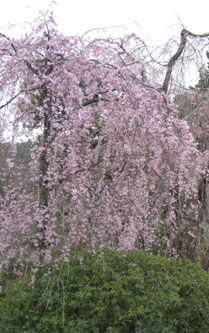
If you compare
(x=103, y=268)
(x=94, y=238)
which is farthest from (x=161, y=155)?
(x=103, y=268)

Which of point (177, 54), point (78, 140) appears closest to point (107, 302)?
point (78, 140)

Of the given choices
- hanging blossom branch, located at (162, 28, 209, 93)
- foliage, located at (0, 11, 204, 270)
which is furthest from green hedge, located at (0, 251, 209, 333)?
hanging blossom branch, located at (162, 28, 209, 93)

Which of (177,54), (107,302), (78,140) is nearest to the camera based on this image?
(107,302)

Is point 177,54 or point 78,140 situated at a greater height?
point 177,54

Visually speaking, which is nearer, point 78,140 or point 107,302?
point 107,302

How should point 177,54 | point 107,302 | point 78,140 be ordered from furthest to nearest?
point 177,54, point 78,140, point 107,302

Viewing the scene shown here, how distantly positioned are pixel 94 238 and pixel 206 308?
1.06m

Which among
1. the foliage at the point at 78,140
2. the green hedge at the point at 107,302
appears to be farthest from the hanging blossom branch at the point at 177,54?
the green hedge at the point at 107,302

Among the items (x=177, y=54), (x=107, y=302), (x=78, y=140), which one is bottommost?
(x=107, y=302)

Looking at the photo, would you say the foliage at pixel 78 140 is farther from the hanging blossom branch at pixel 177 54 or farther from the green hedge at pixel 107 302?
the hanging blossom branch at pixel 177 54

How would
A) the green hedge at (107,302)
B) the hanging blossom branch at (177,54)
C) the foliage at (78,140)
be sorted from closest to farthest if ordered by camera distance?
the green hedge at (107,302) < the foliage at (78,140) < the hanging blossom branch at (177,54)

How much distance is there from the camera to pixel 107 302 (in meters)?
2.58

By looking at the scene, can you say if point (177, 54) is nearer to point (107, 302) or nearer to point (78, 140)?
point (78, 140)

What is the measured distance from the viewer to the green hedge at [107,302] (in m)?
2.46
